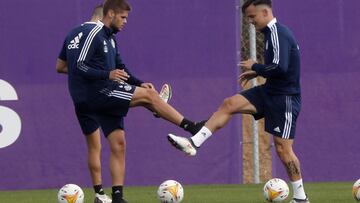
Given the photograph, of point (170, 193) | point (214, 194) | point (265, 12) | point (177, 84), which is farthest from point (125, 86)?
point (177, 84)

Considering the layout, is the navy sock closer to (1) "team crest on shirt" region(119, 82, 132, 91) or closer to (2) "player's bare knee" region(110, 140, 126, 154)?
(2) "player's bare knee" region(110, 140, 126, 154)

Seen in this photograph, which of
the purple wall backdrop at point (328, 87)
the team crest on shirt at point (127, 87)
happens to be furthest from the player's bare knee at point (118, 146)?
the purple wall backdrop at point (328, 87)

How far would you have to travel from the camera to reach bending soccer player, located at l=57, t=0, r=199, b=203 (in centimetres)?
1026

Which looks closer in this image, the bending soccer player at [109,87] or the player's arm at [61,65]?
the bending soccer player at [109,87]

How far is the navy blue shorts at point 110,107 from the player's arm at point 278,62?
1.33m

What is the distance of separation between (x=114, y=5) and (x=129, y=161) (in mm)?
4062

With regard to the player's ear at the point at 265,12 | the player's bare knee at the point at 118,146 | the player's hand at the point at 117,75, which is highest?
the player's ear at the point at 265,12

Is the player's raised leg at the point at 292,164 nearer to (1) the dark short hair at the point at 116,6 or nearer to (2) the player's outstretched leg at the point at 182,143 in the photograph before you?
(2) the player's outstretched leg at the point at 182,143

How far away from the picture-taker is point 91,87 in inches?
412

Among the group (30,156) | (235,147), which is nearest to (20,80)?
(30,156)

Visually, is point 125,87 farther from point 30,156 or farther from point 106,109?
point 30,156

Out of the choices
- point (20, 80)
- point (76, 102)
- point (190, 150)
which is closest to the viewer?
point (190, 150)

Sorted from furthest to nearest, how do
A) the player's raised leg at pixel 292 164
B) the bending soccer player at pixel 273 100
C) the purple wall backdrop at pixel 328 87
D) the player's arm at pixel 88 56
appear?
the purple wall backdrop at pixel 328 87 < the player's arm at pixel 88 56 < the player's raised leg at pixel 292 164 < the bending soccer player at pixel 273 100

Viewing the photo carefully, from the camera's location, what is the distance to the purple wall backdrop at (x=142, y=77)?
1392 centimetres
